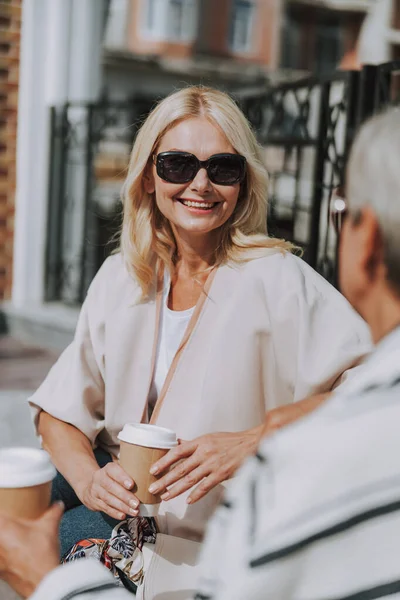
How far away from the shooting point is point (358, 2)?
1466 cm

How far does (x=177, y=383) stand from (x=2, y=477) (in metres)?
A: 0.78

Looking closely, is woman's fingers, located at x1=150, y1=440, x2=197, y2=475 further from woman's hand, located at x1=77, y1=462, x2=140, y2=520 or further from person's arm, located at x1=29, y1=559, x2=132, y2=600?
person's arm, located at x1=29, y1=559, x2=132, y2=600

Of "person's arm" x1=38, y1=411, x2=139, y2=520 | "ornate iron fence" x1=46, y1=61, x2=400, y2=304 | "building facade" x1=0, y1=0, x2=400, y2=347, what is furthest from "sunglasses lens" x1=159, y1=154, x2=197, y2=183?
"building facade" x1=0, y1=0, x2=400, y2=347

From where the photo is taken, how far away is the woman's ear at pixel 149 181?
7.80ft

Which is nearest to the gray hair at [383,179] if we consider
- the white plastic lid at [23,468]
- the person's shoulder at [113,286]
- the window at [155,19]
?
the white plastic lid at [23,468]

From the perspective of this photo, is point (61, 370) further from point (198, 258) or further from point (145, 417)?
point (198, 258)

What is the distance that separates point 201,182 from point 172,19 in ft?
70.4

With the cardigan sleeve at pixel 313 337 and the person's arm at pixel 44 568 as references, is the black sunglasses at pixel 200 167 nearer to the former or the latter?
the cardigan sleeve at pixel 313 337

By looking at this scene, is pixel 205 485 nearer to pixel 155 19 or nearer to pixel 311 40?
pixel 311 40

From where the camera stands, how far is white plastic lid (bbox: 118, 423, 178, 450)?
171cm

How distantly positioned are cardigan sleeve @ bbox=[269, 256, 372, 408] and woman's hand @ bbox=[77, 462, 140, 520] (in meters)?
0.49

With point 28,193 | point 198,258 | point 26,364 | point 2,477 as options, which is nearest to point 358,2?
point 28,193

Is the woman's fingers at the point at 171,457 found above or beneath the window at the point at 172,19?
beneath

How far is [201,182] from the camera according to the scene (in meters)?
2.22
